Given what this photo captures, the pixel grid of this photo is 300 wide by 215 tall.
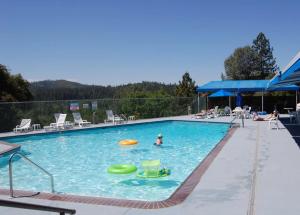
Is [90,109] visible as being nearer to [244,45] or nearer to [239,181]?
[239,181]

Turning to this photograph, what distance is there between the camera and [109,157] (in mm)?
11773

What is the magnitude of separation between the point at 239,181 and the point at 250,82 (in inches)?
831

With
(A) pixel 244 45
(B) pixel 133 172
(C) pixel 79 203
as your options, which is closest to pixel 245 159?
(B) pixel 133 172

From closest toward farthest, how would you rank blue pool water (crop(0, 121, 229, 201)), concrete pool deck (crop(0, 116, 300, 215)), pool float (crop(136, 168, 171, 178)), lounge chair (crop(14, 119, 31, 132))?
1. concrete pool deck (crop(0, 116, 300, 215))
2. blue pool water (crop(0, 121, 229, 201))
3. pool float (crop(136, 168, 171, 178))
4. lounge chair (crop(14, 119, 31, 132))

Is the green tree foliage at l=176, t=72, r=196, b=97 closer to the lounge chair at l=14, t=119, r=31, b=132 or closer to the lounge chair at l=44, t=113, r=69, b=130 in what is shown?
the lounge chair at l=44, t=113, r=69, b=130

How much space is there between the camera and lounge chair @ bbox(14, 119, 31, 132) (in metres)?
16.8

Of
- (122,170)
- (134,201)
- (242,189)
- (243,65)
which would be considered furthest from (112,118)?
(243,65)

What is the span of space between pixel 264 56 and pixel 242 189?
52700 mm

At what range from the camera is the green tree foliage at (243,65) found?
54.9 meters

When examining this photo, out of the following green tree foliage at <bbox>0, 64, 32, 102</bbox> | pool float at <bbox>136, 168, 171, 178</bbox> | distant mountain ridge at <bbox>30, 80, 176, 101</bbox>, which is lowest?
pool float at <bbox>136, 168, 171, 178</bbox>

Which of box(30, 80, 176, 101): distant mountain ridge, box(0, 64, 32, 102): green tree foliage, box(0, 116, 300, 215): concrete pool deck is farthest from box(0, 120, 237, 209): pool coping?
box(30, 80, 176, 101): distant mountain ridge

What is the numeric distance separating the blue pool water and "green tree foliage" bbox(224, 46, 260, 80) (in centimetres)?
3715

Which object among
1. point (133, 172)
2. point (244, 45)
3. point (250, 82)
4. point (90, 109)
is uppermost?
point (244, 45)

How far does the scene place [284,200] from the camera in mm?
5105
